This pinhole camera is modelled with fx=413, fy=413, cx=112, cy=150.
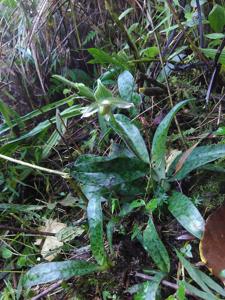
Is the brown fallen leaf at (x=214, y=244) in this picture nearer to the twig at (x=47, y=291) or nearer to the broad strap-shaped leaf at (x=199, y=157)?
the broad strap-shaped leaf at (x=199, y=157)

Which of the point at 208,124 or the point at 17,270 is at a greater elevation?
the point at 208,124

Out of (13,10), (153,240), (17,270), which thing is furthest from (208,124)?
(13,10)

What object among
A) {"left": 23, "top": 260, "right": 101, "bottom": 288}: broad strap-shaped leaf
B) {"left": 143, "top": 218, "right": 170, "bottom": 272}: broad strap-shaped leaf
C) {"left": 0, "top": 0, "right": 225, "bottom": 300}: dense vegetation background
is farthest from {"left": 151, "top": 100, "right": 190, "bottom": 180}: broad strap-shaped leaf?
{"left": 23, "top": 260, "right": 101, "bottom": 288}: broad strap-shaped leaf

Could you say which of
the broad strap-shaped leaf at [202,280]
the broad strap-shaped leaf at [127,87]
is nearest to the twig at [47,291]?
the broad strap-shaped leaf at [202,280]

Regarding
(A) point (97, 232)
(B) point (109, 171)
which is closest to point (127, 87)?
(B) point (109, 171)

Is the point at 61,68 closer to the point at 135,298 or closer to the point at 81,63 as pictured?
the point at 81,63

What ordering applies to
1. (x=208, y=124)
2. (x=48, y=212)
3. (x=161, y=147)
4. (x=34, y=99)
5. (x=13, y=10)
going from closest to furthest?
(x=161, y=147)
(x=208, y=124)
(x=48, y=212)
(x=34, y=99)
(x=13, y=10)

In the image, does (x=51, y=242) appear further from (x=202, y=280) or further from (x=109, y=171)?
(x=202, y=280)
